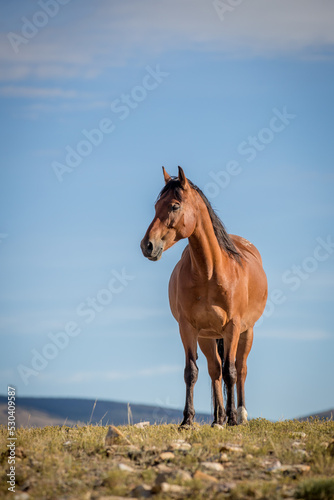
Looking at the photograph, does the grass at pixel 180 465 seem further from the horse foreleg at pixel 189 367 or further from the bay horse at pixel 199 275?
the bay horse at pixel 199 275

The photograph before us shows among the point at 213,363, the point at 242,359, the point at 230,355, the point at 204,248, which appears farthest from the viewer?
the point at 242,359

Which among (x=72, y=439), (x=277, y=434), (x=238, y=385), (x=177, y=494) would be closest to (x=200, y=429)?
(x=277, y=434)

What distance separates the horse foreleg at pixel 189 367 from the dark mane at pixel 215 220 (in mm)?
1448

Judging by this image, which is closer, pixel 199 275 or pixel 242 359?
pixel 199 275

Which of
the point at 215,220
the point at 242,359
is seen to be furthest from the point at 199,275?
the point at 242,359

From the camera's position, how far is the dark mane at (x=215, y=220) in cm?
905

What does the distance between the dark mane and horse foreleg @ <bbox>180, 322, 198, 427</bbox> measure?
1448mm

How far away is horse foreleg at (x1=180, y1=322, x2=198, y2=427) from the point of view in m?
9.34

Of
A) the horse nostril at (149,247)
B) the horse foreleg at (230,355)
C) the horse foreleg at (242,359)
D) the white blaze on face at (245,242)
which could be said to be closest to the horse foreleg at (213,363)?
the horse foreleg at (242,359)

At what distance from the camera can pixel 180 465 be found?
6504mm

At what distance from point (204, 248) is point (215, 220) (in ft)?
1.99

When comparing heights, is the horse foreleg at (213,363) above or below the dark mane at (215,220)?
below

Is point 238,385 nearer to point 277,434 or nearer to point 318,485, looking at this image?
point 277,434

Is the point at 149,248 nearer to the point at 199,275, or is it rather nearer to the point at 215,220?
the point at 199,275
